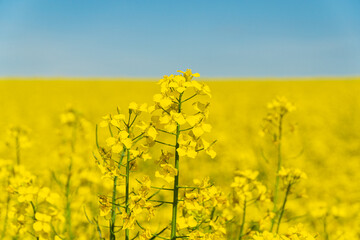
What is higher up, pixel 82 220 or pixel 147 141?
pixel 147 141

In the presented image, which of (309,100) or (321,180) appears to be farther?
(309,100)

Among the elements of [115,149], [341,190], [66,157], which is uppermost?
[115,149]

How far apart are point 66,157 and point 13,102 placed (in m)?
16.7

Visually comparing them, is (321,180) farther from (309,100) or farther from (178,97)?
(309,100)

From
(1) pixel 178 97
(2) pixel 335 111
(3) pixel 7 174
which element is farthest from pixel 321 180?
(2) pixel 335 111

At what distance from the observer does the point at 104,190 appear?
5207 millimetres

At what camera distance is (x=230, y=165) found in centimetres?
825

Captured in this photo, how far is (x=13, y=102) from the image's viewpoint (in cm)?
1962

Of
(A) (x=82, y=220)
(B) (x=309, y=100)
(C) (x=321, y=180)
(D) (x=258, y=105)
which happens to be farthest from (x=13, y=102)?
(A) (x=82, y=220)

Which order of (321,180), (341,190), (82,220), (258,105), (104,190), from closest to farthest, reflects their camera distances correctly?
(82,220) < (104,190) < (341,190) < (321,180) < (258,105)

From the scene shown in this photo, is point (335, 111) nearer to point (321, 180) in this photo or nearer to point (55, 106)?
point (321, 180)

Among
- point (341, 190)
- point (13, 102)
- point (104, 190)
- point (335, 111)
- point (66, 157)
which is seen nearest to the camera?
point (66, 157)

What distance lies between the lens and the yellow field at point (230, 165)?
304 cm

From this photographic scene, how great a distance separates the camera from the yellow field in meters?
3.04
